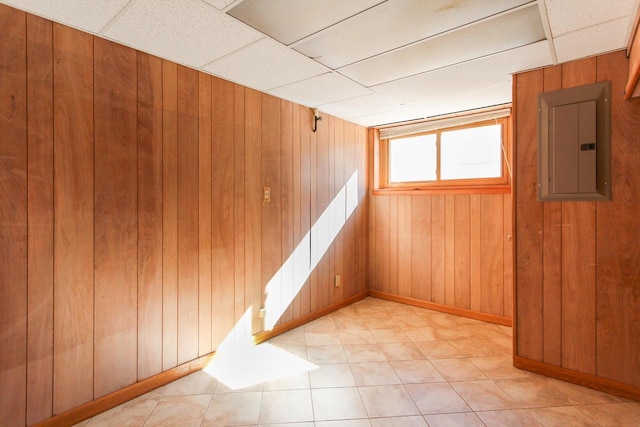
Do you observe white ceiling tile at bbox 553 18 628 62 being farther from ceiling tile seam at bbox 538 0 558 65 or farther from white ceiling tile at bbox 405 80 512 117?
white ceiling tile at bbox 405 80 512 117

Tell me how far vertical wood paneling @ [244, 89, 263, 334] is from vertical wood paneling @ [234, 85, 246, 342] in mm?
41

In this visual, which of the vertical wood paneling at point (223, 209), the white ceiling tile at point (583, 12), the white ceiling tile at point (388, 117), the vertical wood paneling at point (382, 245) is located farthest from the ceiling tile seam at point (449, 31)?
the vertical wood paneling at point (382, 245)

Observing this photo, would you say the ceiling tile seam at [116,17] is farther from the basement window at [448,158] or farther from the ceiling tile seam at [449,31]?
the basement window at [448,158]

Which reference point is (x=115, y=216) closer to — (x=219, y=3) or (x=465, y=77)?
(x=219, y=3)

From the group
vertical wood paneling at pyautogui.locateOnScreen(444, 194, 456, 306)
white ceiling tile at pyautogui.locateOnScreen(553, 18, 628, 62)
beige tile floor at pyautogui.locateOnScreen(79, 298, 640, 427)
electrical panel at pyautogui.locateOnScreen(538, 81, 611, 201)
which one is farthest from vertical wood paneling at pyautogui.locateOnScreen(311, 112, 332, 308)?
white ceiling tile at pyautogui.locateOnScreen(553, 18, 628, 62)

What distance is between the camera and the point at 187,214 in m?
2.28

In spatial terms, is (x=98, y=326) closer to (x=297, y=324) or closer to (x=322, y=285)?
(x=297, y=324)

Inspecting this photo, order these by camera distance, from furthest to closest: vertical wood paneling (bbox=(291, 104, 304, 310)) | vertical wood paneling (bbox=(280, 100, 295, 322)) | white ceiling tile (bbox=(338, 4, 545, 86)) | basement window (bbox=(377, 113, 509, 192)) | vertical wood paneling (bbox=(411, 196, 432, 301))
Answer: vertical wood paneling (bbox=(411, 196, 432, 301)) < basement window (bbox=(377, 113, 509, 192)) < vertical wood paneling (bbox=(291, 104, 304, 310)) < vertical wood paneling (bbox=(280, 100, 295, 322)) < white ceiling tile (bbox=(338, 4, 545, 86))

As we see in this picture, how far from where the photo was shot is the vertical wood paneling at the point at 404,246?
12.6 feet

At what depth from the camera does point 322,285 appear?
11.4 ft

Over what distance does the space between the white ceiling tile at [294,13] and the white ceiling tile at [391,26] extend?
62 mm

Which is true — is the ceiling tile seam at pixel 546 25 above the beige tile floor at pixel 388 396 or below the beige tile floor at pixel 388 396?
above

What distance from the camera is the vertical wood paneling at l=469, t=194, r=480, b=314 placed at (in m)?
3.34

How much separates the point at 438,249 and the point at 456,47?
7.36 ft
